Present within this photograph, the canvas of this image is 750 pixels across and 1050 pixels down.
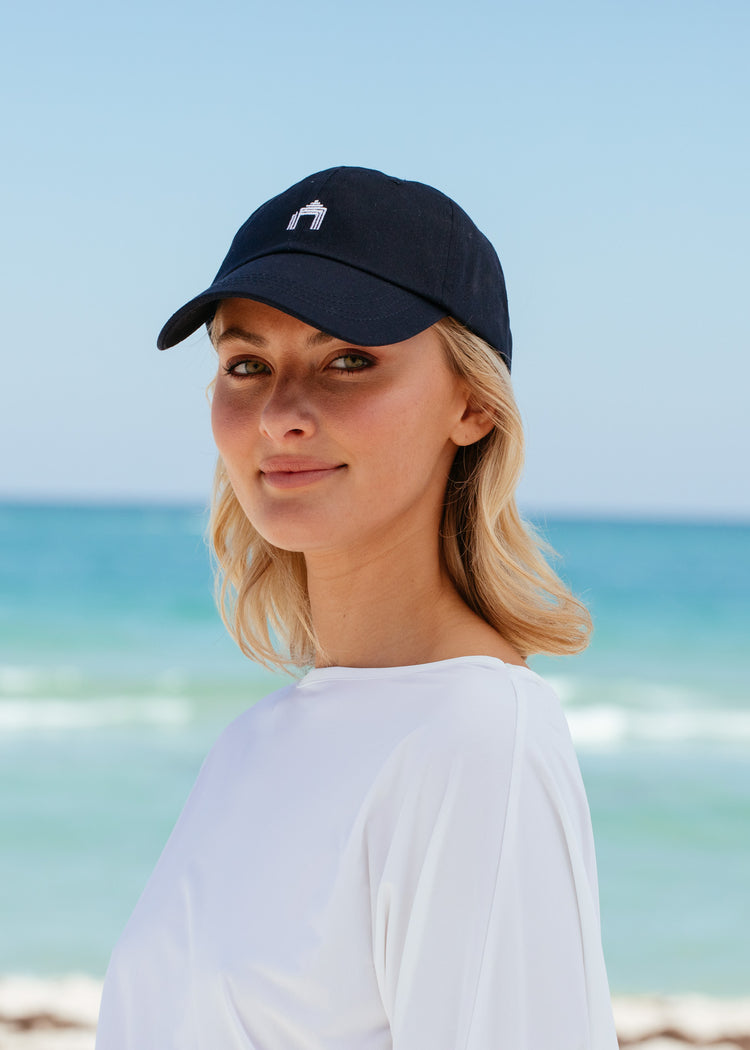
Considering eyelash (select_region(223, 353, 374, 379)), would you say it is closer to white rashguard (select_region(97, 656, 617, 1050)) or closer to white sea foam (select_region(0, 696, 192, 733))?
white rashguard (select_region(97, 656, 617, 1050))

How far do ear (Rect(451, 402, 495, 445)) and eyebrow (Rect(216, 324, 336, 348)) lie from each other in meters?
0.29

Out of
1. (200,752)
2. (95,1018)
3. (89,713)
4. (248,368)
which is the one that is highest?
(248,368)

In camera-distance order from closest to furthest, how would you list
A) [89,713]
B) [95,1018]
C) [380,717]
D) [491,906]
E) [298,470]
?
[491,906] → [380,717] → [298,470] → [95,1018] → [89,713]

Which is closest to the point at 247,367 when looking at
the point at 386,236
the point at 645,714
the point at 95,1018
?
the point at 386,236

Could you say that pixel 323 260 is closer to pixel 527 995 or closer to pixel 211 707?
pixel 527 995

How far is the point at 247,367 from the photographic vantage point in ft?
5.54

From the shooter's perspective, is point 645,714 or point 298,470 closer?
point 298,470

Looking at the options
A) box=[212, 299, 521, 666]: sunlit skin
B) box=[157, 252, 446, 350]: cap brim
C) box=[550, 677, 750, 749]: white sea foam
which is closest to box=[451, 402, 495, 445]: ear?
box=[212, 299, 521, 666]: sunlit skin

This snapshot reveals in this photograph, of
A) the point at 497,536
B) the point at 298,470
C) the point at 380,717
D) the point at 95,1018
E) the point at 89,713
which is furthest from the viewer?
the point at 89,713

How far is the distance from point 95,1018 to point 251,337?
4919 mm

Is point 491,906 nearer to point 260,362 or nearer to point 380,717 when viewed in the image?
point 380,717

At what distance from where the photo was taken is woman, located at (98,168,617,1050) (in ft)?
4.04

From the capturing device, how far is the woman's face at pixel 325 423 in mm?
1565

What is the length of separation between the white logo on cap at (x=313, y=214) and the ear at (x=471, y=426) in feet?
1.22
